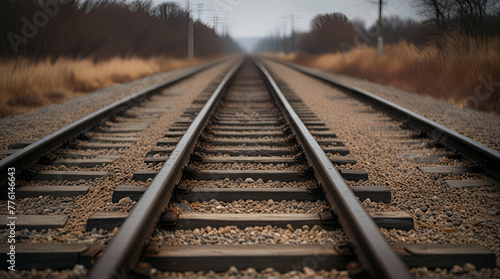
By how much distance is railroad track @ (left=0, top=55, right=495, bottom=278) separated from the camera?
1.79 meters

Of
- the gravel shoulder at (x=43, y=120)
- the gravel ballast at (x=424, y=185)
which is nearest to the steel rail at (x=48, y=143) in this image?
the gravel shoulder at (x=43, y=120)

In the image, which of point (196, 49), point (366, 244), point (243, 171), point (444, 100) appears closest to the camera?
point (366, 244)

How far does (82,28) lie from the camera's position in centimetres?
1238

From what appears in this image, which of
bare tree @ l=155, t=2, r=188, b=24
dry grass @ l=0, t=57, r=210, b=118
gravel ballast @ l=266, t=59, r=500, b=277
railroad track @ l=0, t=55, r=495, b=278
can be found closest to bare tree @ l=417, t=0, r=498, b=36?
gravel ballast @ l=266, t=59, r=500, b=277

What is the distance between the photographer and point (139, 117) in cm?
597

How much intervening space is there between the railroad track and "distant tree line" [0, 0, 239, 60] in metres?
6.89

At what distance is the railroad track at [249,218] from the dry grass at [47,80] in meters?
3.93

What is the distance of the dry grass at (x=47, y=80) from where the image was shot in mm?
7008

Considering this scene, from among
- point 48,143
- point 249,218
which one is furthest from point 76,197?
point 249,218

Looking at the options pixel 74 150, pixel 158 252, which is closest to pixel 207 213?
pixel 158 252

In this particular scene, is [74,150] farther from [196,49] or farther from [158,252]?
[196,49]

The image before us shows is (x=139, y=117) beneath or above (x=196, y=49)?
beneath

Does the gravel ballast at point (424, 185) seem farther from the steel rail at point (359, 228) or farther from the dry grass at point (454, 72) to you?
the dry grass at point (454, 72)

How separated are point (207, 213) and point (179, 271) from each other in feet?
1.87
